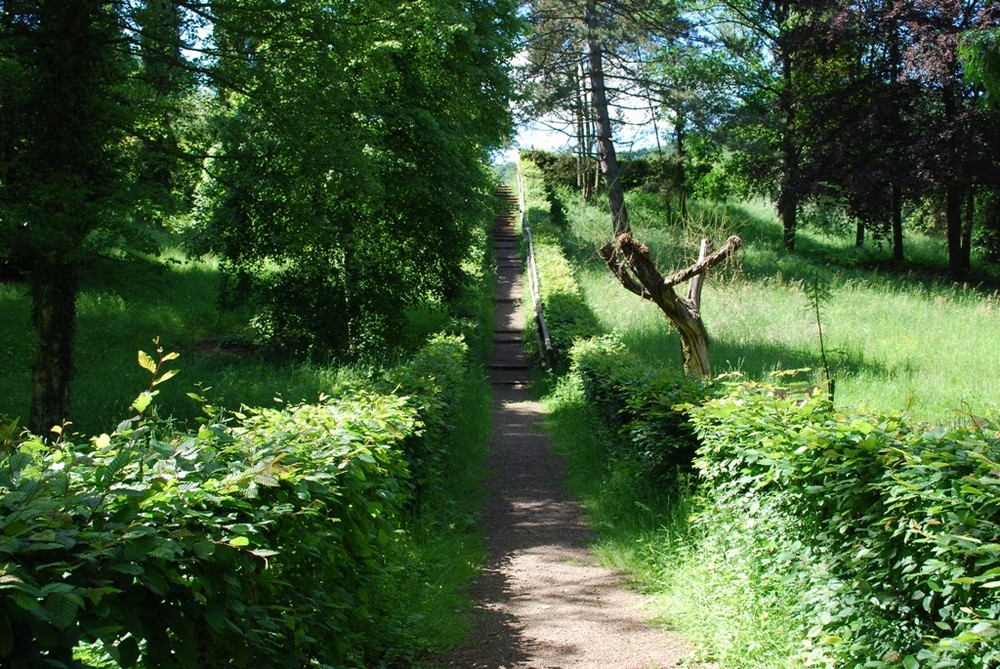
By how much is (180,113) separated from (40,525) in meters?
11.9

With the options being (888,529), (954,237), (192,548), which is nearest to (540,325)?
(954,237)

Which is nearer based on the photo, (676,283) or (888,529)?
(888,529)

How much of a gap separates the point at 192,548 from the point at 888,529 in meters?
2.70

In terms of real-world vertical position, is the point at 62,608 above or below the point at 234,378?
above

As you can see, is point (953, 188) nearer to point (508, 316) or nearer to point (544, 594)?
point (508, 316)

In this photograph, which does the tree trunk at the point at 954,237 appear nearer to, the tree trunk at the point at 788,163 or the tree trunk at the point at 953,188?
the tree trunk at the point at 953,188

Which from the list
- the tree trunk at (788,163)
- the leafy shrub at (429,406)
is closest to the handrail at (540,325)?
the leafy shrub at (429,406)

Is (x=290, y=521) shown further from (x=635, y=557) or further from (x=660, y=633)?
(x=635, y=557)

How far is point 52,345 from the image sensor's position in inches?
434

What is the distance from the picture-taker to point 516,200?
4325 cm

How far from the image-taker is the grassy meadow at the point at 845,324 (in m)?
11.5

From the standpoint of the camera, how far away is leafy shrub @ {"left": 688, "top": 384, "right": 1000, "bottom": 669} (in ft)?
10.2

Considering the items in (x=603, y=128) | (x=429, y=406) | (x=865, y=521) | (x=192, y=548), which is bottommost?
(x=429, y=406)

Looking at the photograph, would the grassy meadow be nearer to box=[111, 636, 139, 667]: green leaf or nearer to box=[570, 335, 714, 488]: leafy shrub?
box=[570, 335, 714, 488]: leafy shrub
